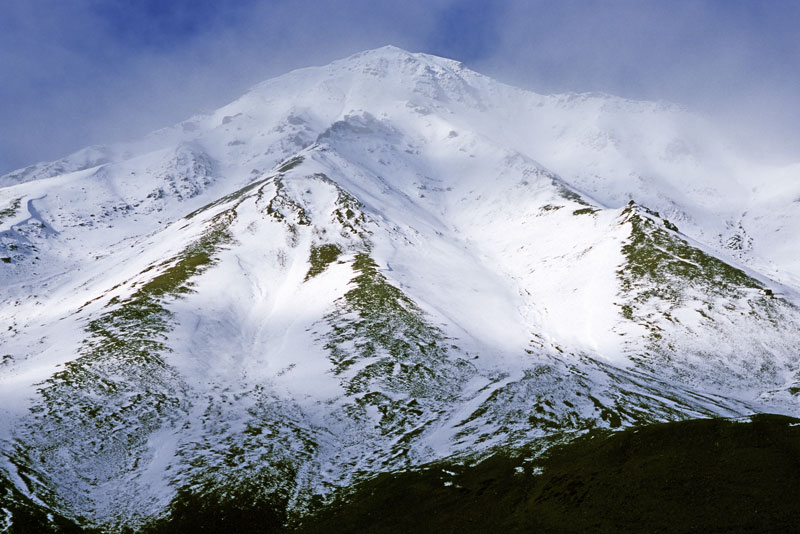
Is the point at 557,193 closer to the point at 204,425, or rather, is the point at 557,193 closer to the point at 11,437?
the point at 204,425

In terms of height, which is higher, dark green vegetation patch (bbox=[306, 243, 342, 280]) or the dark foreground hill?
dark green vegetation patch (bbox=[306, 243, 342, 280])

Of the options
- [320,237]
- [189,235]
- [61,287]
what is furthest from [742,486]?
[61,287]

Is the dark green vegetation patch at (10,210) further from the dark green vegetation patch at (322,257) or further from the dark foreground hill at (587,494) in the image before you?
the dark foreground hill at (587,494)

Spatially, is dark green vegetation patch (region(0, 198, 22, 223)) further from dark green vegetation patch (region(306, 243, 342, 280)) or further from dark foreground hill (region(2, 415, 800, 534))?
dark foreground hill (region(2, 415, 800, 534))

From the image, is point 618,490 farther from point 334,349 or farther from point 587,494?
point 334,349

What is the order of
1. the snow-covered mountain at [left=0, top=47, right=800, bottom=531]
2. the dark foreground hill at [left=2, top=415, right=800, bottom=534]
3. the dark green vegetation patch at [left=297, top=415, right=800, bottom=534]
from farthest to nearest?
the snow-covered mountain at [left=0, top=47, right=800, bottom=531], the dark foreground hill at [left=2, top=415, right=800, bottom=534], the dark green vegetation patch at [left=297, top=415, right=800, bottom=534]

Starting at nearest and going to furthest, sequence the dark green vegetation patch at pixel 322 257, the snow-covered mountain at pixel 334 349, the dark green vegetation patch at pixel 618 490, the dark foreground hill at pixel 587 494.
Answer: the dark green vegetation patch at pixel 618 490 → the dark foreground hill at pixel 587 494 → the snow-covered mountain at pixel 334 349 → the dark green vegetation patch at pixel 322 257

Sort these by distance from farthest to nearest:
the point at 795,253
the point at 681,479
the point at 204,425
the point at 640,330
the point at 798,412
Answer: the point at 795,253
the point at 640,330
the point at 798,412
the point at 204,425
the point at 681,479

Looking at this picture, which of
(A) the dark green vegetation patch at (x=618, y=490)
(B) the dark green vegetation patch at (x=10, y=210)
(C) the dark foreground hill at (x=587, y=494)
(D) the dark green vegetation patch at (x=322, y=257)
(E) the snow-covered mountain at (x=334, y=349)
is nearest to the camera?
(A) the dark green vegetation patch at (x=618, y=490)

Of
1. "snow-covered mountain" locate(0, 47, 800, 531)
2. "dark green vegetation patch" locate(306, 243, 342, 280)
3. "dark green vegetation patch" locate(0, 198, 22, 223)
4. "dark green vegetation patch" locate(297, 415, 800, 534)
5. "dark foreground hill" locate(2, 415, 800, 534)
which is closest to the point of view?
"dark green vegetation patch" locate(297, 415, 800, 534)

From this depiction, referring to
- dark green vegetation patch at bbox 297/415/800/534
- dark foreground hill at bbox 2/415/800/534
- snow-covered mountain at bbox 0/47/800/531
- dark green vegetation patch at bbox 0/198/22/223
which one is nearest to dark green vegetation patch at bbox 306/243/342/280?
snow-covered mountain at bbox 0/47/800/531

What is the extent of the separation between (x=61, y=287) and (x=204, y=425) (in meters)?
85.5

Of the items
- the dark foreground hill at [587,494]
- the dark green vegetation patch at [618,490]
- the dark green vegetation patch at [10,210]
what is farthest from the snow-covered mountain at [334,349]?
the dark green vegetation patch at [10,210]

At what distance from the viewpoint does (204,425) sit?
50.9 meters
